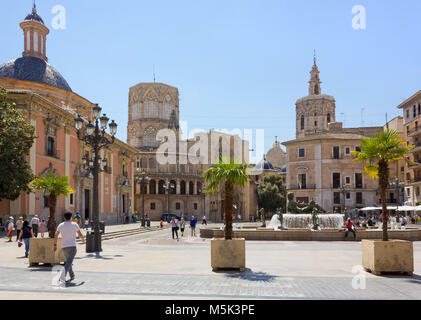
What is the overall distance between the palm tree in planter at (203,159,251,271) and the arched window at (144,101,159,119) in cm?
6343

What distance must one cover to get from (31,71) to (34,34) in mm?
4449

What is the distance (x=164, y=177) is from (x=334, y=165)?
85.4 feet

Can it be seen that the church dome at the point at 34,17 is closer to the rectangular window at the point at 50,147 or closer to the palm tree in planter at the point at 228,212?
the rectangular window at the point at 50,147

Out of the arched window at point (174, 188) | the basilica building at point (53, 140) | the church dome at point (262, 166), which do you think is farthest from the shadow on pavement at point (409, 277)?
the church dome at point (262, 166)

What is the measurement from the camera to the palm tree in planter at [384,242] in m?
9.47

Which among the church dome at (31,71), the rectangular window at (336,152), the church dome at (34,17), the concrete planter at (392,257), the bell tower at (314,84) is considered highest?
the bell tower at (314,84)

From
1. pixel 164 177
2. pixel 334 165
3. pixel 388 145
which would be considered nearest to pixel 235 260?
pixel 388 145

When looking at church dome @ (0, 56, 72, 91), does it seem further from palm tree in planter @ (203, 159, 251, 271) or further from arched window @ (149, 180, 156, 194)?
palm tree in planter @ (203, 159, 251, 271)

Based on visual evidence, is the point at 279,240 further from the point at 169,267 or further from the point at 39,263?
the point at 39,263

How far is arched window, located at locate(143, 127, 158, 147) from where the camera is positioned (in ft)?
236

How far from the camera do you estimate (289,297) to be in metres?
7.07

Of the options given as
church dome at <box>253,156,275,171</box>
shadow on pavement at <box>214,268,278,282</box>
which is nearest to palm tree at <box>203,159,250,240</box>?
shadow on pavement at <box>214,268,278,282</box>

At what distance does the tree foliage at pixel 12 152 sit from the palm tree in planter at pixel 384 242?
1949 cm

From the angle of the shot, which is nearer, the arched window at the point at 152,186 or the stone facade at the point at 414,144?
the stone facade at the point at 414,144
